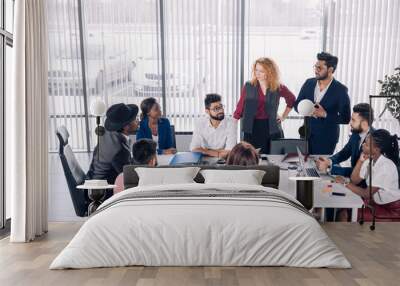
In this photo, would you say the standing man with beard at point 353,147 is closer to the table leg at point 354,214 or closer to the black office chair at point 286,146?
the black office chair at point 286,146

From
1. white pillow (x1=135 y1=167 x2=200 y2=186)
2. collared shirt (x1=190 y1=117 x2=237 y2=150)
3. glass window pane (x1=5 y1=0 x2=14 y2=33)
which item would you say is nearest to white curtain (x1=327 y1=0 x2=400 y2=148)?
collared shirt (x1=190 y1=117 x2=237 y2=150)

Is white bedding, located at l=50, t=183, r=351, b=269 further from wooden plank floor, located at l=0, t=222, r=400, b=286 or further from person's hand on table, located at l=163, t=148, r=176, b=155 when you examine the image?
person's hand on table, located at l=163, t=148, r=176, b=155

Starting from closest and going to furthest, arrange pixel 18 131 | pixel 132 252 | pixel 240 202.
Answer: pixel 132 252 → pixel 240 202 → pixel 18 131

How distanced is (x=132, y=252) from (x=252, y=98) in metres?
3.30

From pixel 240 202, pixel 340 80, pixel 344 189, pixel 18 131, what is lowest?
pixel 344 189

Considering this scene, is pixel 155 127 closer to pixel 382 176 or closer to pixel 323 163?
pixel 323 163

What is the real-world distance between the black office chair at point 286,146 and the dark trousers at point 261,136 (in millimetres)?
66

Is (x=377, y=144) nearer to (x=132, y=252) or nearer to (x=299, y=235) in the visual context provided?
(x=299, y=235)

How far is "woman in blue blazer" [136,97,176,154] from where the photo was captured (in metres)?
6.90

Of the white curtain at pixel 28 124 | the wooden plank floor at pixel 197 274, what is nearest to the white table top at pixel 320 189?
the white curtain at pixel 28 124

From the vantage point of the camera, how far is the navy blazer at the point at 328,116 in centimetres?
691

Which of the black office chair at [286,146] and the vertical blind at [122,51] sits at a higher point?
the vertical blind at [122,51]

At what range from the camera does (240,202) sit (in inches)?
184

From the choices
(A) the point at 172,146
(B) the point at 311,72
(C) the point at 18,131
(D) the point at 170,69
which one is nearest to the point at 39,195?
(C) the point at 18,131
